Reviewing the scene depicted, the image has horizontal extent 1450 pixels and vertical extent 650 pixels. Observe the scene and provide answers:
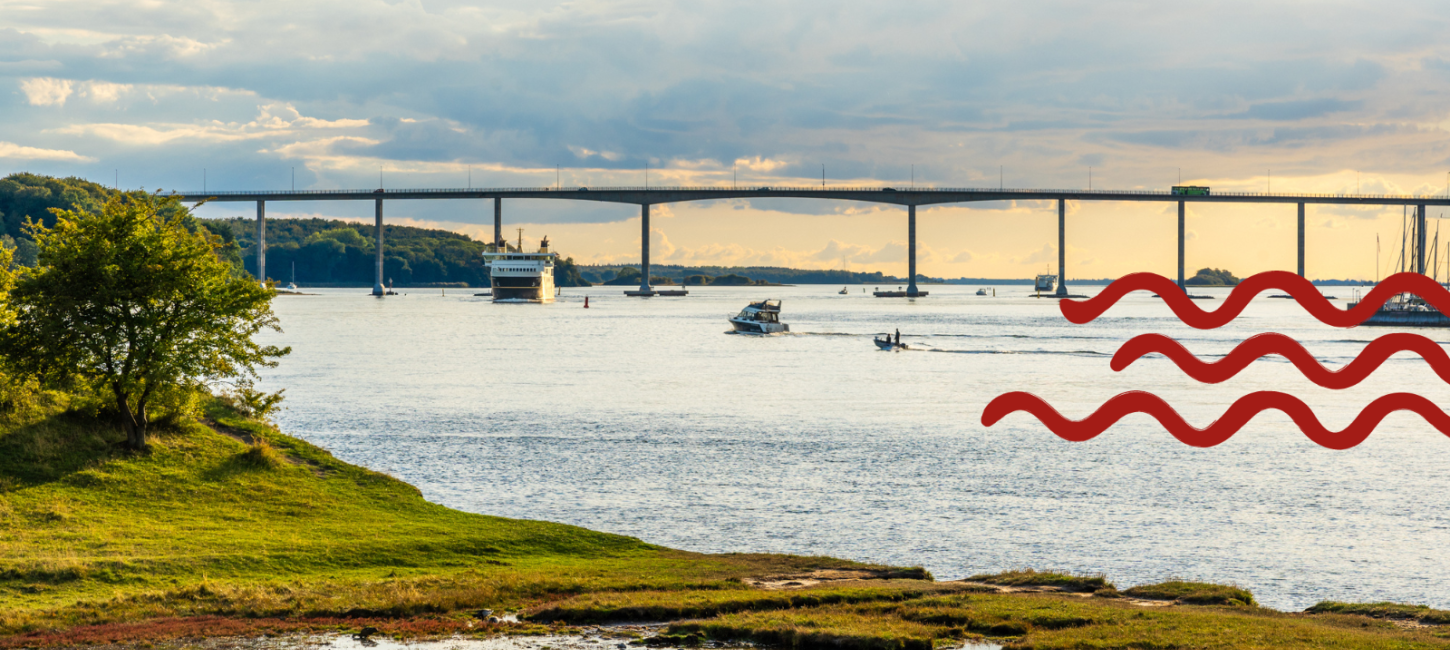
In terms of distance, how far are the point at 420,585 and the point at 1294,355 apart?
1816 centimetres

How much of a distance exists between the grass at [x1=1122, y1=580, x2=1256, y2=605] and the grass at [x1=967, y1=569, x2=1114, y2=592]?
0.59m

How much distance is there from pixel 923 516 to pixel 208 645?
68.1 ft

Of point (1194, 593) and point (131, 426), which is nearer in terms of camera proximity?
point (1194, 593)

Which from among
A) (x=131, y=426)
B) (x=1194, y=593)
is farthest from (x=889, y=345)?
(x=1194, y=593)

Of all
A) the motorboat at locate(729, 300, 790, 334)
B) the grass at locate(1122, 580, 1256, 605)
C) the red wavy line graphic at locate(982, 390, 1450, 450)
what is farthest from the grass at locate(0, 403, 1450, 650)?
the motorboat at locate(729, 300, 790, 334)

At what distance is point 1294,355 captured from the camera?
22.5ft

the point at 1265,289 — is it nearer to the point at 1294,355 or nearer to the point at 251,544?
the point at 1294,355

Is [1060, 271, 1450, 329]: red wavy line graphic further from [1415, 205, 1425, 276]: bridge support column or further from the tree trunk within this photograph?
[1415, 205, 1425, 276]: bridge support column

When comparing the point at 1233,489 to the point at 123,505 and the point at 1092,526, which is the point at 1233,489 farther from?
the point at 123,505

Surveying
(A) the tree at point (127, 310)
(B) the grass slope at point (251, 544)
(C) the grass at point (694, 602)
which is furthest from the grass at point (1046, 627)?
(A) the tree at point (127, 310)

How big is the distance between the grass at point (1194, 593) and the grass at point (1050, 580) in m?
0.59

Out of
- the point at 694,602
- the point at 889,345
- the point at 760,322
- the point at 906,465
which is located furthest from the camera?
the point at 760,322

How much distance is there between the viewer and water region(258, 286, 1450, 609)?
2919 centimetres

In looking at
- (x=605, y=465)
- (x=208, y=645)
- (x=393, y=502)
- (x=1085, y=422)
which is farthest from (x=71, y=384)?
(x=1085, y=422)
